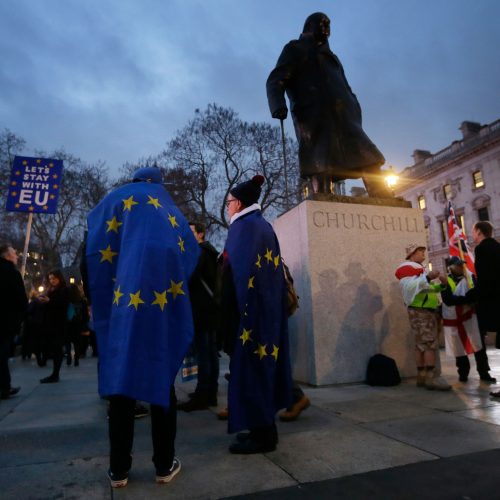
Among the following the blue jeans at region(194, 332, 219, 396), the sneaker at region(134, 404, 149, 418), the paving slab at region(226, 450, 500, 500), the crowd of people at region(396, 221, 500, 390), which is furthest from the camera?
the crowd of people at region(396, 221, 500, 390)

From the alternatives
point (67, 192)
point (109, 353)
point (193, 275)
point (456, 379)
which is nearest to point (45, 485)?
point (109, 353)

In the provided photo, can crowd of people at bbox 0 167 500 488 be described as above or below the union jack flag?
below

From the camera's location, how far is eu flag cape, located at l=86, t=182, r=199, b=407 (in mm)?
2254

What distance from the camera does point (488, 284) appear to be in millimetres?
4465

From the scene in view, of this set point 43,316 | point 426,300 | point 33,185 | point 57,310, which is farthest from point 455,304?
point 33,185

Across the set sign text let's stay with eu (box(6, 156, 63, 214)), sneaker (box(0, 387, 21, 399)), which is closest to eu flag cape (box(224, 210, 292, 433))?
sneaker (box(0, 387, 21, 399))

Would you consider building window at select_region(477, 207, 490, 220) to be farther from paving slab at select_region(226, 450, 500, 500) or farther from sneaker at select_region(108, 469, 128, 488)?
sneaker at select_region(108, 469, 128, 488)

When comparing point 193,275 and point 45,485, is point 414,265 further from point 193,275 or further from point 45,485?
point 45,485

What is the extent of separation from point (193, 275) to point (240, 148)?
2285 cm

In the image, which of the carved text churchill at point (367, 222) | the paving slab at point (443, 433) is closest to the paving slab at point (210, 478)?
the paving slab at point (443, 433)

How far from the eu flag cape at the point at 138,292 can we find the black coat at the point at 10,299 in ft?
11.9

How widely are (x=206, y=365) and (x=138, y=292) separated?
231 centimetres

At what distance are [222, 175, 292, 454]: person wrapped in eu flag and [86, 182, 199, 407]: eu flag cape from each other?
0.49 meters

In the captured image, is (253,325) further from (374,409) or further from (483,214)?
(483,214)
